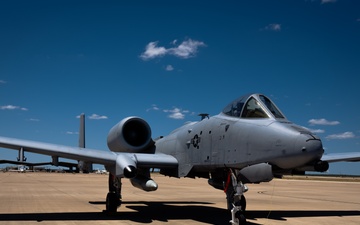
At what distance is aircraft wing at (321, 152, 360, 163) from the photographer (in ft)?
38.4

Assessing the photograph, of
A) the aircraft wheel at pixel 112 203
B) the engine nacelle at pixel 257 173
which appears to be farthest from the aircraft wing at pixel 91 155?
the engine nacelle at pixel 257 173

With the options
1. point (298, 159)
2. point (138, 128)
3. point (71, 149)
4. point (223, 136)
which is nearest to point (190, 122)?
point (138, 128)

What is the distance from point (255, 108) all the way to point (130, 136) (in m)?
5.72

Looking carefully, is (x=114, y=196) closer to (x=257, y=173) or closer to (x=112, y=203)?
(x=112, y=203)

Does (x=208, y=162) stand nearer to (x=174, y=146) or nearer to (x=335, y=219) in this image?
(x=174, y=146)

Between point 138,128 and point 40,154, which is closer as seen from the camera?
point 40,154

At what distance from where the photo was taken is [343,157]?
11.7 m

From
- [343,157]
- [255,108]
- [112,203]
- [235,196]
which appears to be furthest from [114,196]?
[343,157]

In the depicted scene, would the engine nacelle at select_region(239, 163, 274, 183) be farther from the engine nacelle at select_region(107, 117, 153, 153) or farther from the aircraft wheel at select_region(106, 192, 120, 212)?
the engine nacelle at select_region(107, 117, 153, 153)

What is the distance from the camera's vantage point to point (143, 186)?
10.0 meters

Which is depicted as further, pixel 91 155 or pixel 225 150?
pixel 91 155

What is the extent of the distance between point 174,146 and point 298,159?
5.35 meters

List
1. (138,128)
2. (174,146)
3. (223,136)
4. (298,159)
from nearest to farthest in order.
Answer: (298,159), (223,136), (174,146), (138,128)

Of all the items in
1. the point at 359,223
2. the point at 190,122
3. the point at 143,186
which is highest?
the point at 190,122
